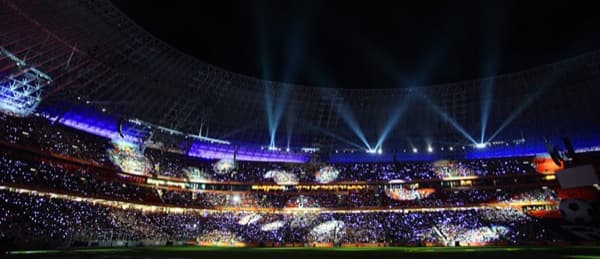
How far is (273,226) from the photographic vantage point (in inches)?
2260

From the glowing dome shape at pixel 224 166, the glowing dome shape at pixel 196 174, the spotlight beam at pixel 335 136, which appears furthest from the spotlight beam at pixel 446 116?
the glowing dome shape at pixel 196 174

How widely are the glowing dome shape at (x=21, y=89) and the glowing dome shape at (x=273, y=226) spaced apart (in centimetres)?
3514

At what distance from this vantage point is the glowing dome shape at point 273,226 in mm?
56559

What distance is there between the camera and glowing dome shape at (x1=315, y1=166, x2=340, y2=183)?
67750 mm

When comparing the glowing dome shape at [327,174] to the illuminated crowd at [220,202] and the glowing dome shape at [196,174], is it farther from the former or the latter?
the glowing dome shape at [196,174]

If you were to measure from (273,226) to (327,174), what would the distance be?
1624 centimetres

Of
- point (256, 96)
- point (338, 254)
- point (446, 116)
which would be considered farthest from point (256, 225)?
point (446, 116)

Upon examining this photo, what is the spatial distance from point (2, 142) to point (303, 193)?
43.8 m

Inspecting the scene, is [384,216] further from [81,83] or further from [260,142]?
[81,83]

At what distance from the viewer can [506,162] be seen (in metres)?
62.6

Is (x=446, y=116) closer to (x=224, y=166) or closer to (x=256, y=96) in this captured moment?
(x=256, y=96)

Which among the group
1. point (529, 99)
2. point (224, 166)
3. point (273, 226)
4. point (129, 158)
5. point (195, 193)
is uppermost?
point (529, 99)

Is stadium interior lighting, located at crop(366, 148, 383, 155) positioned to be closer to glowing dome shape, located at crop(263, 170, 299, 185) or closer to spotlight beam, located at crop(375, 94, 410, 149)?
spotlight beam, located at crop(375, 94, 410, 149)

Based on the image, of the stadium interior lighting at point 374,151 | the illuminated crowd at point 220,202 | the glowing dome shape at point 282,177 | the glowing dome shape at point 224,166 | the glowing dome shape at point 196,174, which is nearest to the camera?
the illuminated crowd at point 220,202
